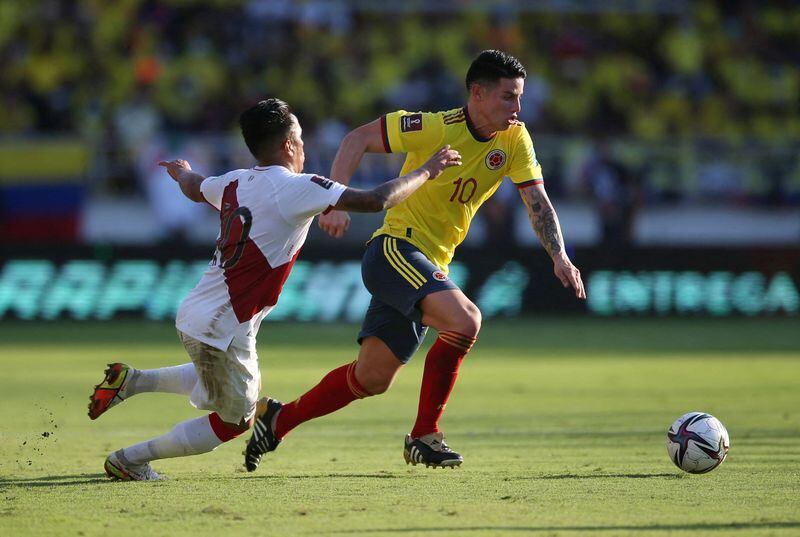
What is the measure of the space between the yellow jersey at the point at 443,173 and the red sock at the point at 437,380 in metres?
0.55

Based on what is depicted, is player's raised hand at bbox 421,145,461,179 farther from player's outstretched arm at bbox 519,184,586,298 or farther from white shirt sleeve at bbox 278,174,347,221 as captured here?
player's outstretched arm at bbox 519,184,586,298

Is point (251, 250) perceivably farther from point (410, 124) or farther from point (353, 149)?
point (410, 124)

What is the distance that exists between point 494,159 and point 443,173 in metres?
0.31

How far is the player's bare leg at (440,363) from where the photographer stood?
6.59m

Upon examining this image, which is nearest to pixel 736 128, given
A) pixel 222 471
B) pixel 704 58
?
pixel 704 58

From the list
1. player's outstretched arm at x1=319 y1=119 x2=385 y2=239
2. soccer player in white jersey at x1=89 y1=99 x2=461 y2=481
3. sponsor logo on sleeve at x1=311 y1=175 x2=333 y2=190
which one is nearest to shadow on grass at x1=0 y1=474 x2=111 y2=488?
soccer player in white jersey at x1=89 y1=99 x2=461 y2=481

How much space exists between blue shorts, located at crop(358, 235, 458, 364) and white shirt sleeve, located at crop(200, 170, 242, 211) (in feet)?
3.24

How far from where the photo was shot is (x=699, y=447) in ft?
21.3

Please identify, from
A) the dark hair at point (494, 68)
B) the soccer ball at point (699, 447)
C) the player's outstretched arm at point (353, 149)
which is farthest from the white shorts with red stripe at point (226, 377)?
the soccer ball at point (699, 447)

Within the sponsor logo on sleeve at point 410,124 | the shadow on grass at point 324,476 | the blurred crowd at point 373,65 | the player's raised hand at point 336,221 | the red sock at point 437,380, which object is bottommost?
the shadow on grass at point 324,476

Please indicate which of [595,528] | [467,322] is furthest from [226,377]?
[595,528]

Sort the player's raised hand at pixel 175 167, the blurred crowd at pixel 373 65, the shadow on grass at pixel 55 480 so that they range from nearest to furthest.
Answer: the shadow on grass at pixel 55 480
the player's raised hand at pixel 175 167
the blurred crowd at pixel 373 65

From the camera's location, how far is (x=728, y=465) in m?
6.86

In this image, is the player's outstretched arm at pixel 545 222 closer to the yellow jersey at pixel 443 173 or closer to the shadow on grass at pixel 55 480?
the yellow jersey at pixel 443 173
